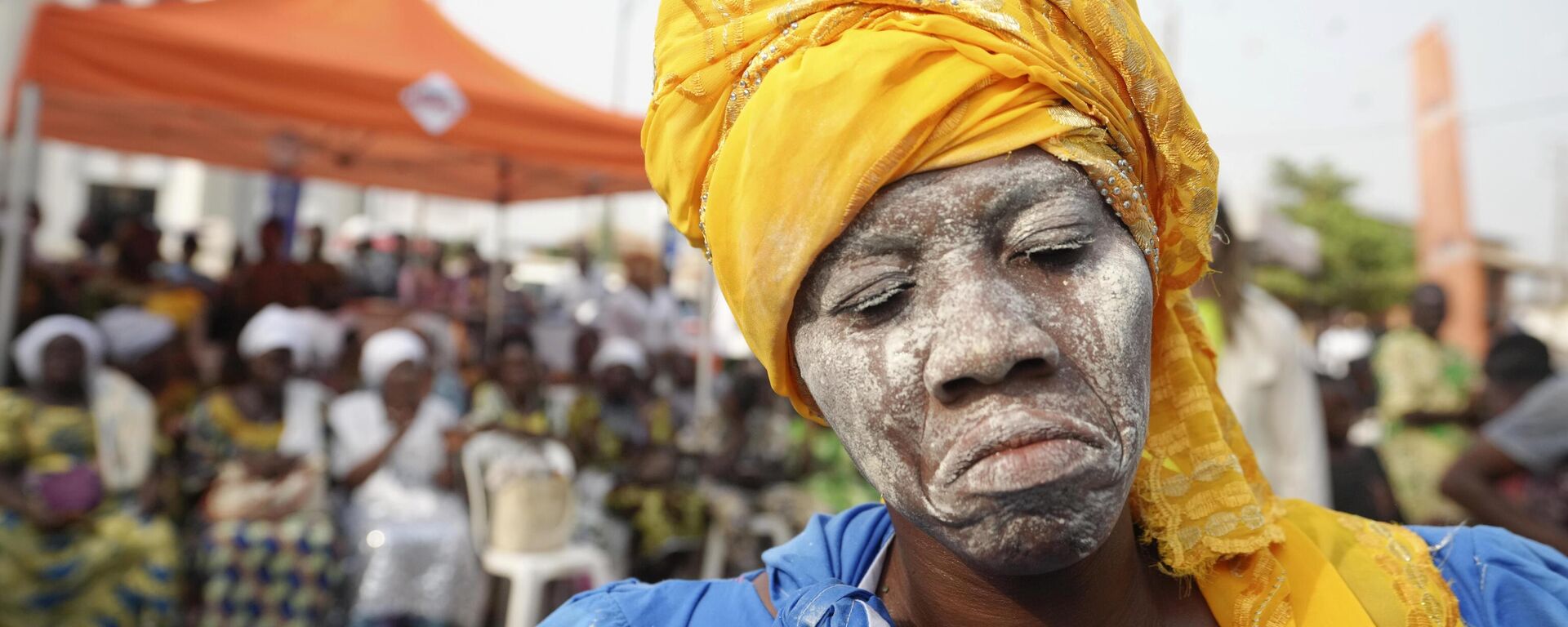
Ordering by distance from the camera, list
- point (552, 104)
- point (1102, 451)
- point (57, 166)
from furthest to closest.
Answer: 1. point (57, 166)
2. point (552, 104)
3. point (1102, 451)

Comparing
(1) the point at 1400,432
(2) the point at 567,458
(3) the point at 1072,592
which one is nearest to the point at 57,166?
(2) the point at 567,458

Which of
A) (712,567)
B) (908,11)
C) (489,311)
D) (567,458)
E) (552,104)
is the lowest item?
(712,567)

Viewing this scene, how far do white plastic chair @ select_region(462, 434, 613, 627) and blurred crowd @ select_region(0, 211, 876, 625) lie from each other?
0.02 metres

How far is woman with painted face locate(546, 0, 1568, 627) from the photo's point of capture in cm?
113

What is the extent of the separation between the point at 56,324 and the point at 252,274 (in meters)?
2.75

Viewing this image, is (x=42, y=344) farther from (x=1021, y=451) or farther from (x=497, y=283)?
(x=1021, y=451)

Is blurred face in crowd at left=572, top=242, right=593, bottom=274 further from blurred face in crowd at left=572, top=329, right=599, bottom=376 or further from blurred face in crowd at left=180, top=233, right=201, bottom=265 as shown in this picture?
blurred face in crowd at left=180, top=233, right=201, bottom=265

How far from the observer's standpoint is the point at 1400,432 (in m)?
5.78

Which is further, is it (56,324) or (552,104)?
(552,104)

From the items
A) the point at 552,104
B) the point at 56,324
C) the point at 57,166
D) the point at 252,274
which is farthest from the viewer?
the point at 57,166

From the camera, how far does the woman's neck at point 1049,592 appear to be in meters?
1.26

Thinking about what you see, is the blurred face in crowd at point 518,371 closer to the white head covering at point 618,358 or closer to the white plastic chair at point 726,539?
the white head covering at point 618,358

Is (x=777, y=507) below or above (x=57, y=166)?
below

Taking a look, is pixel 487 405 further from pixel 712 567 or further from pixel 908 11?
pixel 908 11
